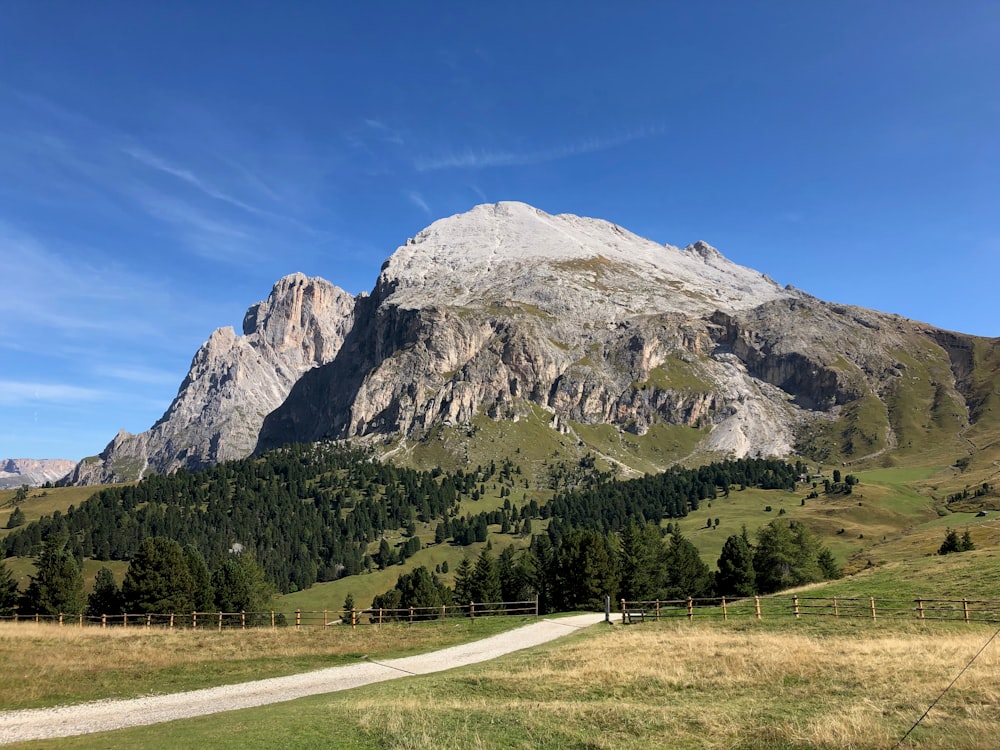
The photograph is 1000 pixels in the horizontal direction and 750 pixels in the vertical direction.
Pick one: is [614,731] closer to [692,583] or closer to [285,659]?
[285,659]

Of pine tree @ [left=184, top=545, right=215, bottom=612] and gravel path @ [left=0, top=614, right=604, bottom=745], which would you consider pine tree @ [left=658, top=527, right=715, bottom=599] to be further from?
pine tree @ [left=184, top=545, right=215, bottom=612]

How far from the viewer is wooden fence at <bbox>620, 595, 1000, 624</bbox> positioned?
4069 centimetres

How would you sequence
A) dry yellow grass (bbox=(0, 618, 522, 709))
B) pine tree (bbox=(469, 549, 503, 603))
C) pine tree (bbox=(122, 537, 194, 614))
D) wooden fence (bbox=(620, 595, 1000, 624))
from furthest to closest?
pine tree (bbox=(469, 549, 503, 603)) → pine tree (bbox=(122, 537, 194, 614)) → wooden fence (bbox=(620, 595, 1000, 624)) → dry yellow grass (bbox=(0, 618, 522, 709))

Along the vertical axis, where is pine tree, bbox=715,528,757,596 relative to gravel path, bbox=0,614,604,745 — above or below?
below

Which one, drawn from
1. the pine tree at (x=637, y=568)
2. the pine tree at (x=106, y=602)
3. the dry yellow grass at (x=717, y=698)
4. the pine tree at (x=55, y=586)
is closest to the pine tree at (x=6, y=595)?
the pine tree at (x=55, y=586)

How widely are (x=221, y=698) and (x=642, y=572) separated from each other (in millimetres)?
79865

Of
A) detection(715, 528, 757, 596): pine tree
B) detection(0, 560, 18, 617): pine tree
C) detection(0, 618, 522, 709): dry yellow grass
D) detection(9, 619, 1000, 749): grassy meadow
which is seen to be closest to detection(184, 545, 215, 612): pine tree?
detection(0, 560, 18, 617): pine tree

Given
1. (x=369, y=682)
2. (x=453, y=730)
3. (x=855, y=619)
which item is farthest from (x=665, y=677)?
(x=855, y=619)

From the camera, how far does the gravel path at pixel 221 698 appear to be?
76.6 ft

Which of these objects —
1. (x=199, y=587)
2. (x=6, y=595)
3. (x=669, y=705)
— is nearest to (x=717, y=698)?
(x=669, y=705)

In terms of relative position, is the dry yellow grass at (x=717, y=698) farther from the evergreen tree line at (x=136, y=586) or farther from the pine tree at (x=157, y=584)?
the evergreen tree line at (x=136, y=586)

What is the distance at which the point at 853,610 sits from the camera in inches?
1845

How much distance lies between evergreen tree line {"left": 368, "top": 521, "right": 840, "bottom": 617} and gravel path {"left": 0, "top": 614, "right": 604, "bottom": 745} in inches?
1706

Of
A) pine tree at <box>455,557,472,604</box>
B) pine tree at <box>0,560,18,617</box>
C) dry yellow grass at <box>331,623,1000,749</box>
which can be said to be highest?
dry yellow grass at <box>331,623,1000,749</box>
